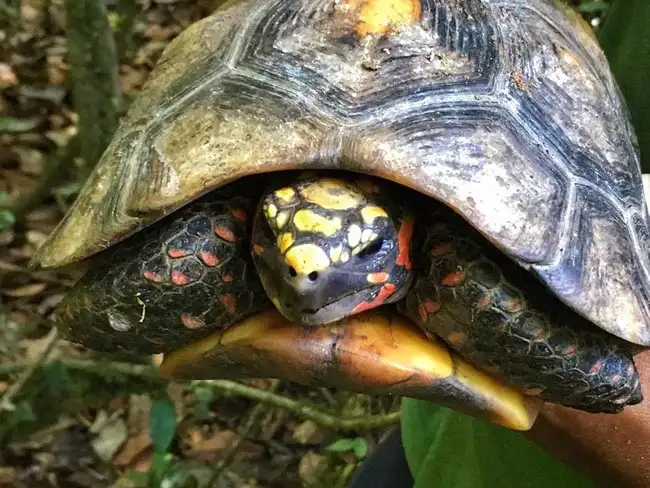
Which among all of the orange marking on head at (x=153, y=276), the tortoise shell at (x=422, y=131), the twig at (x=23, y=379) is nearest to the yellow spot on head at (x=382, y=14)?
the tortoise shell at (x=422, y=131)

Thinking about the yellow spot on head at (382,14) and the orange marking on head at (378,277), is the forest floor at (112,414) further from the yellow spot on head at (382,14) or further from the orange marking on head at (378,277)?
the yellow spot on head at (382,14)

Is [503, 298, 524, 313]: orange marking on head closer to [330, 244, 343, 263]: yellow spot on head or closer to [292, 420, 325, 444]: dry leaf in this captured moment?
[330, 244, 343, 263]: yellow spot on head

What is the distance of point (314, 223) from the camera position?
0.96m

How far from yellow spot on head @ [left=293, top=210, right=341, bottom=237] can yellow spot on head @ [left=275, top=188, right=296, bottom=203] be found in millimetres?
23

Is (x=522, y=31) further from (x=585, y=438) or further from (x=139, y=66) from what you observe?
(x=139, y=66)

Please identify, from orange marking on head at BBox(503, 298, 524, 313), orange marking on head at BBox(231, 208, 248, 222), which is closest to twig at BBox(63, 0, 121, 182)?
orange marking on head at BBox(231, 208, 248, 222)

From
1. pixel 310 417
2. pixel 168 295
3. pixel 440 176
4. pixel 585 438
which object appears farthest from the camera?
pixel 310 417

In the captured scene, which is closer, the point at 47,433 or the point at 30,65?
the point at 47,433

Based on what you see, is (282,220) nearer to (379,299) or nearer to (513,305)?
(379,299)

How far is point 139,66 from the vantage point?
414 centimetres

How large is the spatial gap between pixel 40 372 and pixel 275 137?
182cm

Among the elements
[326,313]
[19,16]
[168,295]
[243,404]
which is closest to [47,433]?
[243,404]

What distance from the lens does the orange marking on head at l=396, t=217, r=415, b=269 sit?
1.07 meters

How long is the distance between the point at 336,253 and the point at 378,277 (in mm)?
85
